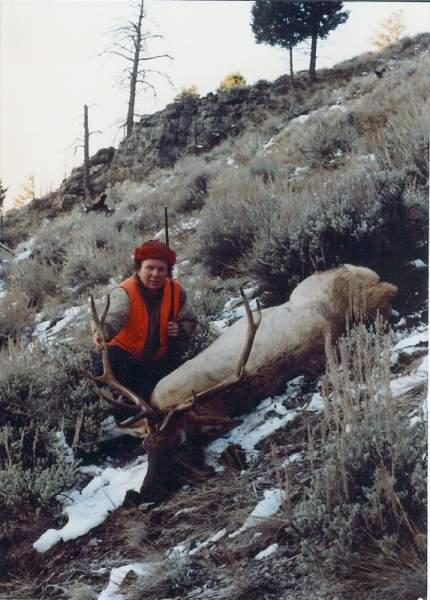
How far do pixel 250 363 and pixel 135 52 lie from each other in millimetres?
2583

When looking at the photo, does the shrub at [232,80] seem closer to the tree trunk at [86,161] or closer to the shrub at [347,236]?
the tree trunk at [86,161]

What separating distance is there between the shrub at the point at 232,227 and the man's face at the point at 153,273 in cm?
115

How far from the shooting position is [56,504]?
2639 mm

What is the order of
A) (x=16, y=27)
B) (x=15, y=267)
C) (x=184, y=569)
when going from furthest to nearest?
(x=15, y=267)
(x=16, y=27)
(x=184, y=569)

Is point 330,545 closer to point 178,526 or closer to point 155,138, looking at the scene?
point 178,526

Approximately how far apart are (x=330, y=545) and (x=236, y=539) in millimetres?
423

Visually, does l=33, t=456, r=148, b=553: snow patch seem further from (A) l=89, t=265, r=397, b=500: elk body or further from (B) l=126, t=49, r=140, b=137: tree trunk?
(B) l=126, t=49, r=140, b=137: tree trunk

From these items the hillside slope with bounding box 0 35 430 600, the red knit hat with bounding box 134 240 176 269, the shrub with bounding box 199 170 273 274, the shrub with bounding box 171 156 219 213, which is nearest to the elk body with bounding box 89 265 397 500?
the hillside slope with bounding box 0 35 430 600

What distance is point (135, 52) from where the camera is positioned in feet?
13.4

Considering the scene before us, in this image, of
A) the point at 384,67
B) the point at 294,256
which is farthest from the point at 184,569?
the point at 384,67

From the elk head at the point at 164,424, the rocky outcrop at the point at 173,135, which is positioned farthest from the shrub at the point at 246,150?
the elk head at the point at 164,424

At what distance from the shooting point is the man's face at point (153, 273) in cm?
325

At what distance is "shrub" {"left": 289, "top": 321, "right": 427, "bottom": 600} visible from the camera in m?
1.68

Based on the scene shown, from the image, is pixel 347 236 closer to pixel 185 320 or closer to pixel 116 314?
pixel 185 320
